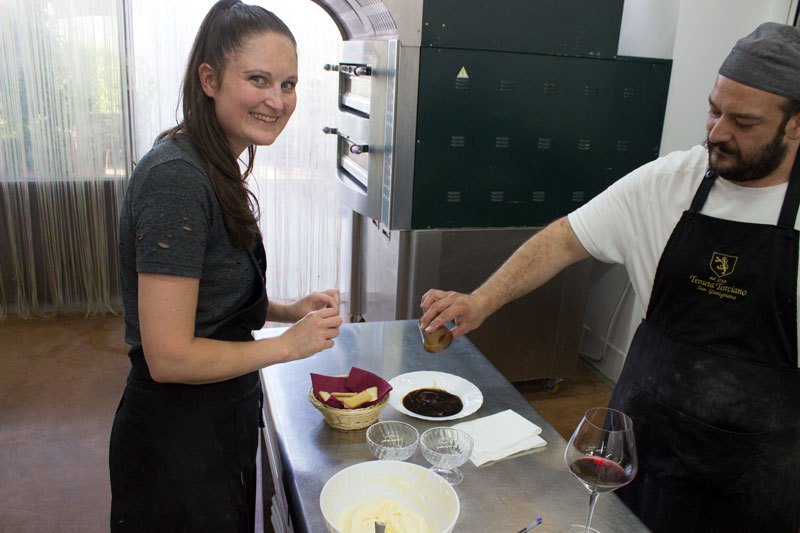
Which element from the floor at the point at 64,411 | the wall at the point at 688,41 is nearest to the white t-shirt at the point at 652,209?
the wall at the point at 688,41

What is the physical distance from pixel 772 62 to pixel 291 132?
10.4 ft

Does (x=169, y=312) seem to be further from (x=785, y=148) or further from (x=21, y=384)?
(x=21, y=384)

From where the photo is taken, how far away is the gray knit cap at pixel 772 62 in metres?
1.40

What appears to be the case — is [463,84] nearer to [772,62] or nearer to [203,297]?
[772,62]

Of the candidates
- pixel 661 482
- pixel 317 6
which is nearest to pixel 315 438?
pixel 661 482

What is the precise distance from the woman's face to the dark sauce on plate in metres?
0.69

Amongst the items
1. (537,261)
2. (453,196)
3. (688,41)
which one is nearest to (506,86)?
(453,196)

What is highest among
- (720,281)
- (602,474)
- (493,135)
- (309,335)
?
(493,135)

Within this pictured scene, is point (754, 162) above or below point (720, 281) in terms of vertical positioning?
above

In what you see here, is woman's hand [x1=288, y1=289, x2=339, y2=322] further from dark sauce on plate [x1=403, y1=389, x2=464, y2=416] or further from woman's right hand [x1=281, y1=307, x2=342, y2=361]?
dark sauce on plate [x1=403, y1=389, x2=464, y2=416]

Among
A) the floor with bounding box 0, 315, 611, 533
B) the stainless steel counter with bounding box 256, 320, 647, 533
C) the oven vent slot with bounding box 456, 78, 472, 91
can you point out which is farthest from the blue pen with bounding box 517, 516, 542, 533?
the oven vent slot with bounding box 456, 78, 472, 91

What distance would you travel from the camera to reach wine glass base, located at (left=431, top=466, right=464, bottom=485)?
4.20 feet

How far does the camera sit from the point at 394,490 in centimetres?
120

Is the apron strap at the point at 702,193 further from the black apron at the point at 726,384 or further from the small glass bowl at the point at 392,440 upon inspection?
the small glass bowl at the point at 392,440
